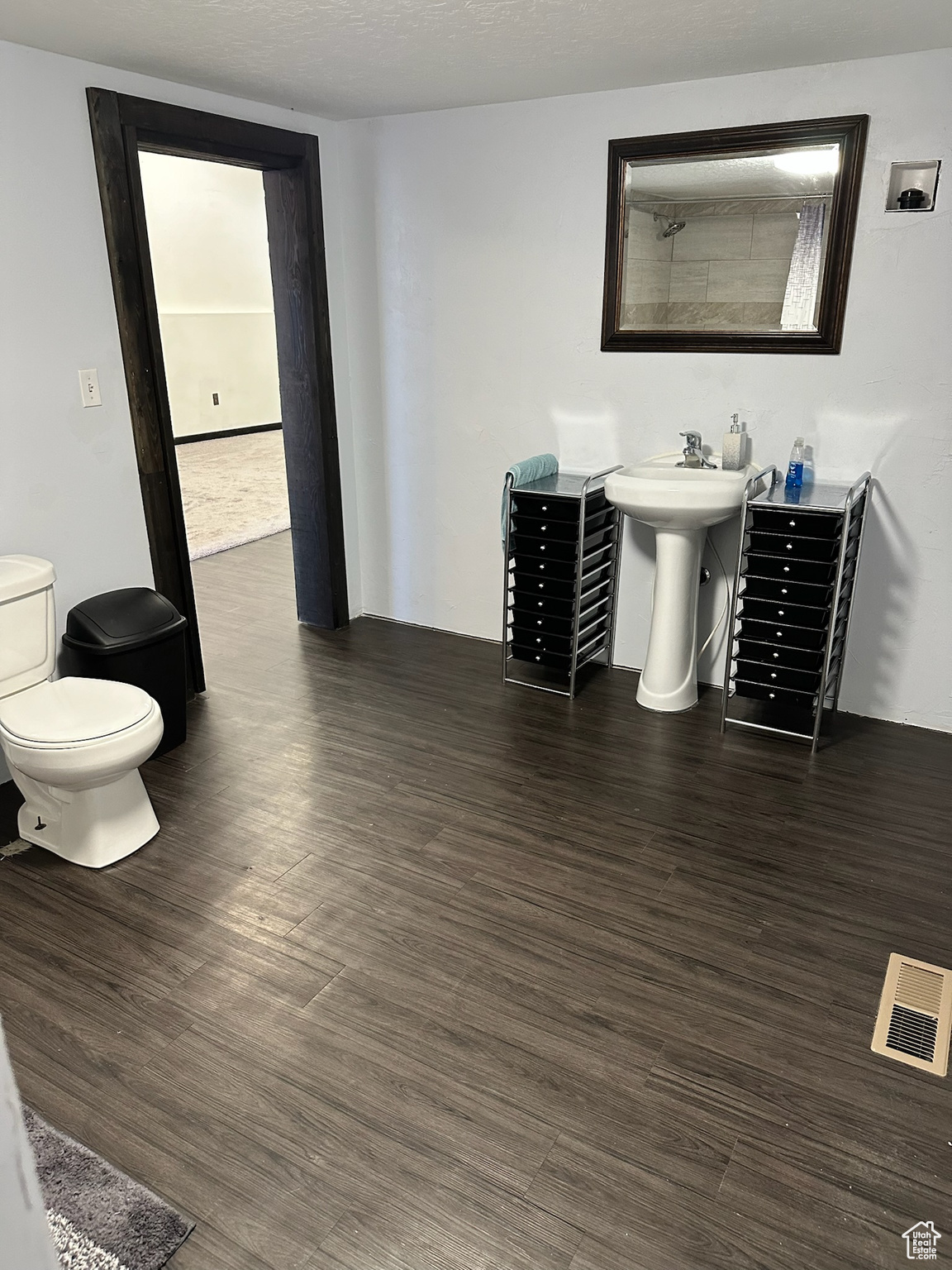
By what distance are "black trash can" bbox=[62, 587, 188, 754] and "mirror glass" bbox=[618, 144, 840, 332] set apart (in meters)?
2.00

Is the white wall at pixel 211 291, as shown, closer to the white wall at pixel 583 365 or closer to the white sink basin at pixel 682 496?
the white wall at pixel 583 365

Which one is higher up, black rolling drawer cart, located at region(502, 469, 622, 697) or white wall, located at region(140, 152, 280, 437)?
white wall, located at region(140, 152, 280, 437)

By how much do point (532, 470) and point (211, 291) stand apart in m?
6.27

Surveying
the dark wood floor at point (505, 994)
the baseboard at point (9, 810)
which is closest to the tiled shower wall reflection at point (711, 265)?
the dark wood floor at point (505, 994)

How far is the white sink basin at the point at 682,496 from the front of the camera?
302 cm

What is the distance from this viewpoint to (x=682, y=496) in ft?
9.94

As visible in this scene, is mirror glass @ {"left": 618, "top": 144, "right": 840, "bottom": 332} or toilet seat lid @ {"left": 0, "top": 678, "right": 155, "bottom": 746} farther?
mirror glass @ {"left": 618, "top": 144, "right": 840, "bottom": 332}

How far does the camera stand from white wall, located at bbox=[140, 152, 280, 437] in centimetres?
793

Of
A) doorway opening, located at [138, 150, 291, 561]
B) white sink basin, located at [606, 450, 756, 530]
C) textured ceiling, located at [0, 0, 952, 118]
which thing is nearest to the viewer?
textured ceiling, located at [0, 0, 952, 118]

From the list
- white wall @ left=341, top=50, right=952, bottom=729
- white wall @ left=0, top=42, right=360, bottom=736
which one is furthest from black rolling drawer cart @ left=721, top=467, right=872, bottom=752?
white wall @ left=0, top=42, right=360, bottom=736

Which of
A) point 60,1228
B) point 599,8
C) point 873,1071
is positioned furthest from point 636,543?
point 60,1228

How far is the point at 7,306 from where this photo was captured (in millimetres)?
2670

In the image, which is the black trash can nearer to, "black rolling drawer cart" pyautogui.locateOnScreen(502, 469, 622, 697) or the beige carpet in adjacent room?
"black rolling drawer cart" pyautogui.locateOnScreen(502, 469, 622, 697)

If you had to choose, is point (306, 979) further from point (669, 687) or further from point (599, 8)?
point (599, 8)
